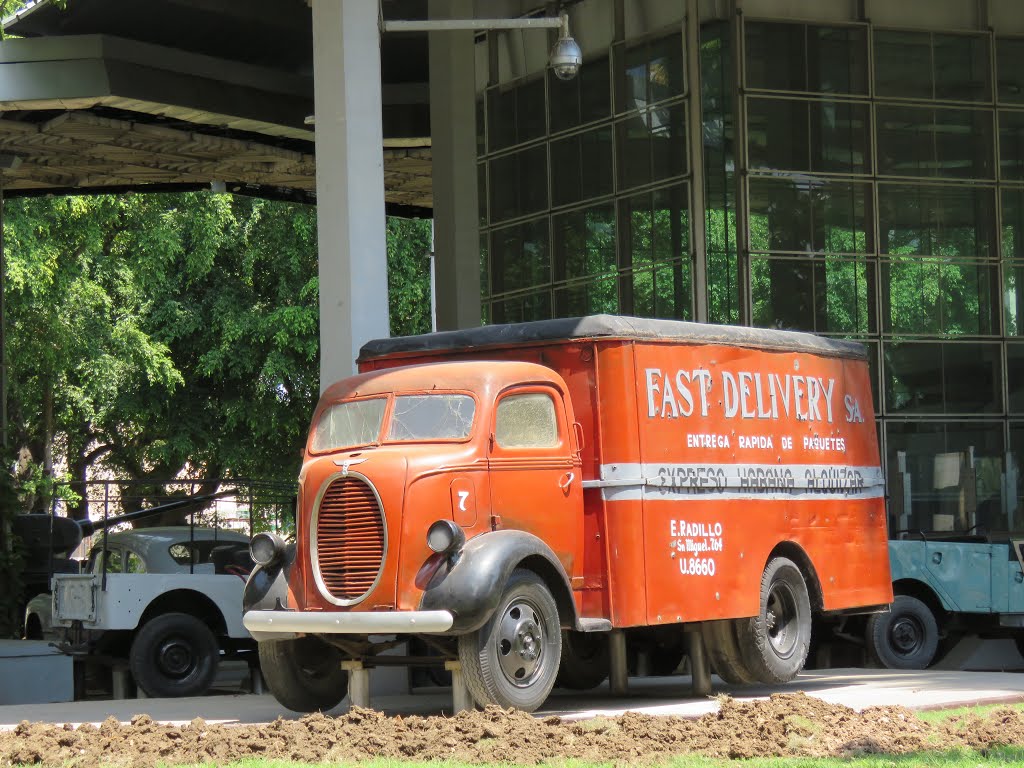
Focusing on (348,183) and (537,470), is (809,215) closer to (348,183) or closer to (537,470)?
(348,183)

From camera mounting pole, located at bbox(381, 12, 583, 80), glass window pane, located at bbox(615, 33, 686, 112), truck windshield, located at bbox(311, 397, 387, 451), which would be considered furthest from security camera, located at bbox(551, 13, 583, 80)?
glass window pane, located at bbox(615, 33, 686, 112)

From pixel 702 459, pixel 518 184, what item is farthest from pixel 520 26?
pixel 518 184

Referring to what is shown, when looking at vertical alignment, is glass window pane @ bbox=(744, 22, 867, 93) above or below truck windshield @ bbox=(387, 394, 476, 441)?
above

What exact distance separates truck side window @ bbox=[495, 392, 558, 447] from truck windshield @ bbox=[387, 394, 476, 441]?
26 cm

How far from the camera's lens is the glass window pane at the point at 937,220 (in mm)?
27797

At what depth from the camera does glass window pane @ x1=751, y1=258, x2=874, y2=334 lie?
86.0ft

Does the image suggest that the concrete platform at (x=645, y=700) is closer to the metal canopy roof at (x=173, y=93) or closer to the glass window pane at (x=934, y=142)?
the metal canopy roof at (x=173, y=93)

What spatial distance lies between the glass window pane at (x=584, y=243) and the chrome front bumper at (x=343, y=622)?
1631cm

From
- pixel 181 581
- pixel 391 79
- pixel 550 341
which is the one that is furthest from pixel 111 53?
pixel 550 341

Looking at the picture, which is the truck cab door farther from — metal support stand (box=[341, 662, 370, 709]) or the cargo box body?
metal support stand (box=[341, 662, 370, 709])

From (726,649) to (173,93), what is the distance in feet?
47.1

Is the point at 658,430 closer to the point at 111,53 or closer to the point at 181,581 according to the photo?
the point at 181,581

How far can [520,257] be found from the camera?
1143 inches

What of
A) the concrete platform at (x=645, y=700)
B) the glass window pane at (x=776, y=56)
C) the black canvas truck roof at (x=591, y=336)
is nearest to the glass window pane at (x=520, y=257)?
the glass window pane at (x=776, y=56)
